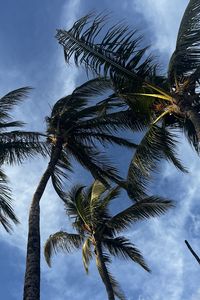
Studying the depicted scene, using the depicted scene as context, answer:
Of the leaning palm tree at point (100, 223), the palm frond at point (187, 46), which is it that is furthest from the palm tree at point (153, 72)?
the leaning palm tree at point (100, 223)

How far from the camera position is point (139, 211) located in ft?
68.7

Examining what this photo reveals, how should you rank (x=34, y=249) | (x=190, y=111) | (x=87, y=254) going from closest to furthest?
(x=34, y=249) → (x=190, y=111) → (x=87, y=254)

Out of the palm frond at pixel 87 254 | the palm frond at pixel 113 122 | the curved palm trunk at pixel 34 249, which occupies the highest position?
the palm frond at pixel 113 122

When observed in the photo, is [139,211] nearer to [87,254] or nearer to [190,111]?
[87,254]

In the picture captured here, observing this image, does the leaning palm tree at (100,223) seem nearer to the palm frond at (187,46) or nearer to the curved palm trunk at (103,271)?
the curved palm trunk at (103,271)

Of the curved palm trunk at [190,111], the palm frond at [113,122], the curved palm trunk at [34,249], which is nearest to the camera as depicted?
the curved palm trunk at [34,249]

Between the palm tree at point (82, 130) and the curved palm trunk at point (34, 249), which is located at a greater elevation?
the palm tree at point (82, 130)

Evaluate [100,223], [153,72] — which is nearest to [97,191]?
[100,223]

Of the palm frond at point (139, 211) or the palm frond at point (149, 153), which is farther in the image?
the palm frond at point (139, 211)

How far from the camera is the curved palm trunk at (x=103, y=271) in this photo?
1963 centimetres

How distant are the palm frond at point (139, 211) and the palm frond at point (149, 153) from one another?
442 centimetres

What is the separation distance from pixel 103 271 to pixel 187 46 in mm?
10694

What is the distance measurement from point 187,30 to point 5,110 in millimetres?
8135

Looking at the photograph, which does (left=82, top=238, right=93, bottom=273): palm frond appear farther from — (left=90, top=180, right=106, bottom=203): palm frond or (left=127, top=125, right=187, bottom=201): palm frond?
(left=127, top=125, right=187, bottom=201): palm frond
